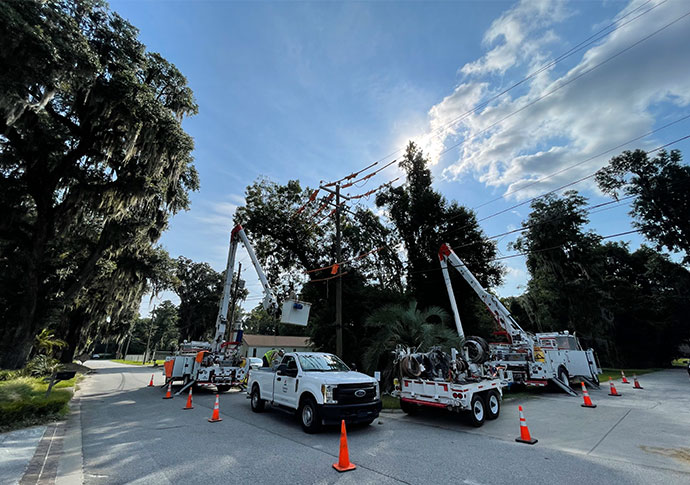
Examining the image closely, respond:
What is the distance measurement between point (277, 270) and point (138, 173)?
11594 mm

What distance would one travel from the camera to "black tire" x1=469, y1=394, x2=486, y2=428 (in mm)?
8148

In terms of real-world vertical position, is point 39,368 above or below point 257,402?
above

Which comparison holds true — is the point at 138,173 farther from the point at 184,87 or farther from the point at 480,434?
the point at 480,434

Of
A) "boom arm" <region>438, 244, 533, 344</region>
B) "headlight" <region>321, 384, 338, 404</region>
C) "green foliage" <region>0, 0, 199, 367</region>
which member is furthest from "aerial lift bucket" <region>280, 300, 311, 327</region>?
"green foliage" <region>0, 0, 199, 367</region>

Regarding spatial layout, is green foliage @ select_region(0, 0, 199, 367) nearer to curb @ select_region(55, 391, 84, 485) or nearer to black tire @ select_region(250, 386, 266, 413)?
curb @ select_region(55, 391, 84, 485)

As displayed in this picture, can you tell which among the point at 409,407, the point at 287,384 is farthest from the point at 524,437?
the point at 287,384

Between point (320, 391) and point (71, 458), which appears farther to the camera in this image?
point (320, 391)

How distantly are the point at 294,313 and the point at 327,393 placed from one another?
6.11 m

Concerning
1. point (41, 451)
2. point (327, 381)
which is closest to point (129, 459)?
point (41, 451)

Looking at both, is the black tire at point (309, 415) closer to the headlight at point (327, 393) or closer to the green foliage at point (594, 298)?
the headlight at point (327, 393)

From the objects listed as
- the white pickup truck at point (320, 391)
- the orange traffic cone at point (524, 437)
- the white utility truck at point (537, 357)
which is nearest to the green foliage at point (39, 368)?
the white pickup truck at point (320, 391)

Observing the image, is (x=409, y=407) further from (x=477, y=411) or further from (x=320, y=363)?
(x=320, y=363)

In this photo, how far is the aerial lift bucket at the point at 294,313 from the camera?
43.1 feet

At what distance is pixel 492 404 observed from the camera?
9203 millimetres
